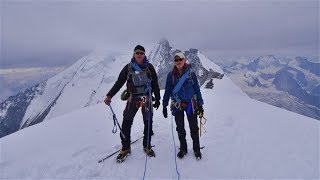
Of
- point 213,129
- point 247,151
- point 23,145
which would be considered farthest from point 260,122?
point 23,145

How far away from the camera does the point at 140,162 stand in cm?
787

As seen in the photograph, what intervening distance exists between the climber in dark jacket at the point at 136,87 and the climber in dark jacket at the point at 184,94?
0.57 m

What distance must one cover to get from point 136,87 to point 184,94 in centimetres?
146

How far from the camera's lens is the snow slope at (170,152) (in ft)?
24.1

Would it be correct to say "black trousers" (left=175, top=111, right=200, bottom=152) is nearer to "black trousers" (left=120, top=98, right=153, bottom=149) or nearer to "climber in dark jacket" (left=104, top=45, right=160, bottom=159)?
"climber in dark jacket" (left=104, top=45, right=160, bottom=159)

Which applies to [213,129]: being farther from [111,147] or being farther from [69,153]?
[69,153]

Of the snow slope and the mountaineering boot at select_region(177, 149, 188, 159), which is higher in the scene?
the mountaineering boot at select_region(177, 149, 188, 159)

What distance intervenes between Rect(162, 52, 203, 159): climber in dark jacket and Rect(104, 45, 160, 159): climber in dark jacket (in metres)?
0.57

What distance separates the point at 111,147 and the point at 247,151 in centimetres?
449

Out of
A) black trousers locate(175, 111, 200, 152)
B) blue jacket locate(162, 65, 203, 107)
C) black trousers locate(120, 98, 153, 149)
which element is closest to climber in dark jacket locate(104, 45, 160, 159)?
black trousers locate(120, 98, 153, 149)

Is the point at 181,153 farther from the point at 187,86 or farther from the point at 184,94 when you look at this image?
the point at 187,86

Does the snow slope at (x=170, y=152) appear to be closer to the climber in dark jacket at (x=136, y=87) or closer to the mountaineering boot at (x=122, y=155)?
the mountaineering boot at (x=122, y=155)

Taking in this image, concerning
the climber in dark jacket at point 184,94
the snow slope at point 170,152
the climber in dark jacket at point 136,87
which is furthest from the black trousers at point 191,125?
the climber in dark jacket at point 136,87

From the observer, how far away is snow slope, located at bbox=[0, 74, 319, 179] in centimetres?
734
